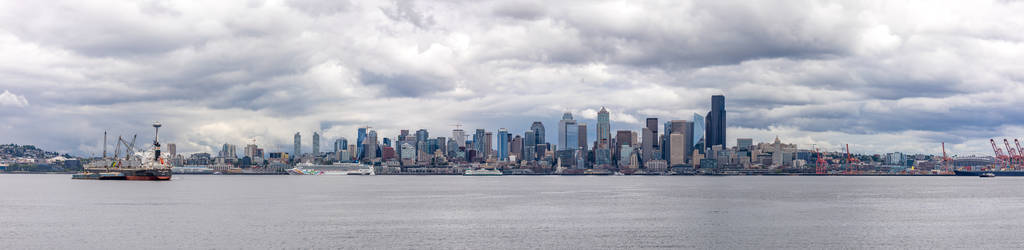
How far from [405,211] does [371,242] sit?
45.9m

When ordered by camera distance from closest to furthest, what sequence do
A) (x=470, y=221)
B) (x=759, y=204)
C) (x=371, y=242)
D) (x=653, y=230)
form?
(x=371, y=242), (x=653, y=230), (x=470, y=221), (x=759, y=204)

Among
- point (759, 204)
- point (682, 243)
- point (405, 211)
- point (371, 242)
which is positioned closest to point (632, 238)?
point (682, 243)

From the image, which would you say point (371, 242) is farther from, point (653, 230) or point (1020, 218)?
point (1020, 218)

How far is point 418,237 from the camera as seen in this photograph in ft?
277

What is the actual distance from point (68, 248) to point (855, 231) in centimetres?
8138

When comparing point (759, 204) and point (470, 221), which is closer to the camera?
point (470, 221)

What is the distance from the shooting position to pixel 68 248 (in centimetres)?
7412

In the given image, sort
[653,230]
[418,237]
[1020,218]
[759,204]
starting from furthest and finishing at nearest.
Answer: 1. [759,204]
2. [1020,218]
3. [653,230]
4. [418,237]

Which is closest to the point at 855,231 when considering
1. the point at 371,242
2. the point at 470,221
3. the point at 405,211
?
the point at 470,221

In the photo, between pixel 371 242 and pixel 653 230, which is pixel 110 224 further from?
pixel 653 230

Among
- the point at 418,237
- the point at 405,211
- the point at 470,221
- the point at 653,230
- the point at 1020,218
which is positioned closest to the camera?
the point at 418,237

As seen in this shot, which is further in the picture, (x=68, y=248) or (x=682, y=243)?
(x=682, y=243)

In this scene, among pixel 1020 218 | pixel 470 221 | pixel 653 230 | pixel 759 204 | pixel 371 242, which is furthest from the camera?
pixel 759 204

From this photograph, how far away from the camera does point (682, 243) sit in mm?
80062
